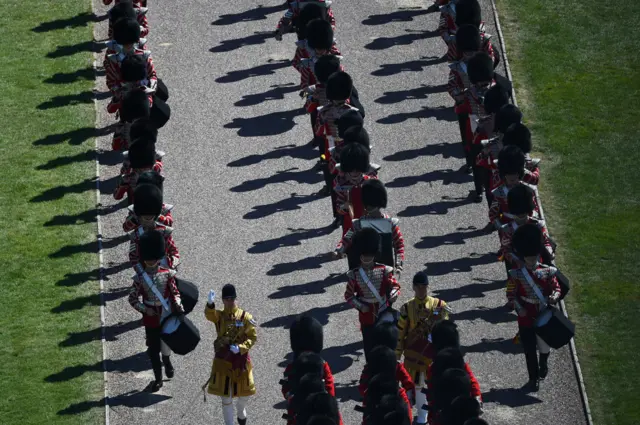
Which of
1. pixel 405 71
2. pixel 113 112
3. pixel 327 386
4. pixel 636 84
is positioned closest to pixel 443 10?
pixel 405 71

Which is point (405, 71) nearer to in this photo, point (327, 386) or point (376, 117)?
point (376, 117)

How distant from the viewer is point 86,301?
34000 millimetres

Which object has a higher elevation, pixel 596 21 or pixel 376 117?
pixel 596 21

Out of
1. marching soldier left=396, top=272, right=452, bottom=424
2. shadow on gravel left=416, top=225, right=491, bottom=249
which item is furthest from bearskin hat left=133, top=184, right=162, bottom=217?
shadow on gravel left=416, top=225, right=491, bottom=249

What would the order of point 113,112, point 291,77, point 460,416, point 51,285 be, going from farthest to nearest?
1. point 291,77
2. point 113,112
3. point 51,285
4. point 460,416

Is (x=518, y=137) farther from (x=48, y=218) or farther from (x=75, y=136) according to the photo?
(x=75, y=136)

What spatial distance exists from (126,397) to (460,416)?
6.31 m

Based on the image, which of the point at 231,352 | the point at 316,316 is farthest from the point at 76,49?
the point at 231,352

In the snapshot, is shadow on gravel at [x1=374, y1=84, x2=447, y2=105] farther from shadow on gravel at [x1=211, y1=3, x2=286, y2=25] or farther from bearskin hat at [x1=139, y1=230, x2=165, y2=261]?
bearskin hat at [x1=139, y1=230, x2=165, y2=261]

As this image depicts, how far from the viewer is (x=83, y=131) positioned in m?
38.8

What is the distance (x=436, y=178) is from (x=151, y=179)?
6.11 metres

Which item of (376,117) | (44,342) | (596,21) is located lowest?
(44,342)

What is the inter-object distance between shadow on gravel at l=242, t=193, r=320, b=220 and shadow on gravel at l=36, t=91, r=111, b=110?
17.1ft

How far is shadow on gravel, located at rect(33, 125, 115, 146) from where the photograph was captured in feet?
127
